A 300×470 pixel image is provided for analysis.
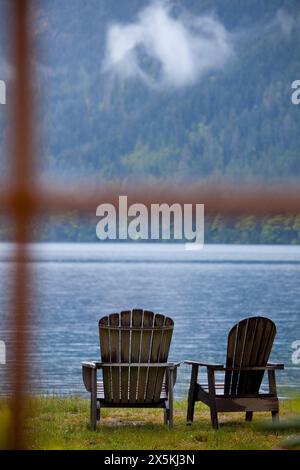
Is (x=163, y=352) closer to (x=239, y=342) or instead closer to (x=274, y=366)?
(x=239, y=342)

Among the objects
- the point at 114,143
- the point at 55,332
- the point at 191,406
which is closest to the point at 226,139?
the point at 114,143

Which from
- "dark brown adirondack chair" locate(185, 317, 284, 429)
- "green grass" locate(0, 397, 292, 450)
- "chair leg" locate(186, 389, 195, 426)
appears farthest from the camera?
"chair leg" locate(186, 389, 195, 426)

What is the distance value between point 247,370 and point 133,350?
22.2 inches

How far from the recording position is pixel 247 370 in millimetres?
4820

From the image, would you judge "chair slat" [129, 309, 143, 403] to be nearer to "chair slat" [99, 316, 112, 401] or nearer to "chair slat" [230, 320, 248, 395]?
"chair slat" [99, 316, 112, 401]

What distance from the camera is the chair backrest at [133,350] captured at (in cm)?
482

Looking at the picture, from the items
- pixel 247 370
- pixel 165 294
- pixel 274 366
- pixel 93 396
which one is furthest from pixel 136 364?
pixel 165 294

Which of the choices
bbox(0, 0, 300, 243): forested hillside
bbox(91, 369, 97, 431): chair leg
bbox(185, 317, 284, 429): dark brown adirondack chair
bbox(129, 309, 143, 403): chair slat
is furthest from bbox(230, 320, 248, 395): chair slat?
bbox(0, 0, 300, 243): forested hillside

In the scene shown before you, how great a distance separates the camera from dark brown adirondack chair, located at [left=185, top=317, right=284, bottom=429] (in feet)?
15.7

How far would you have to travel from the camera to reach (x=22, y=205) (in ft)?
8.81

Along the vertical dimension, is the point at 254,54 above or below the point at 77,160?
above

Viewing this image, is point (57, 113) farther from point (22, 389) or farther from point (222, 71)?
point (22, 389)

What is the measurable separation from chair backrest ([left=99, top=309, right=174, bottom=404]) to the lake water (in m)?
7.17

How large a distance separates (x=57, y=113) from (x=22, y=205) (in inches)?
2433
